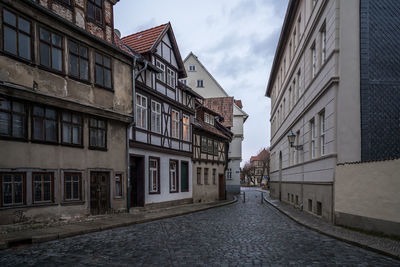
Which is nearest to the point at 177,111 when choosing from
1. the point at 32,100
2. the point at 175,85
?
the point at 175,85

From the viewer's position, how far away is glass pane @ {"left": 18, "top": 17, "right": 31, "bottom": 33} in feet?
37.1

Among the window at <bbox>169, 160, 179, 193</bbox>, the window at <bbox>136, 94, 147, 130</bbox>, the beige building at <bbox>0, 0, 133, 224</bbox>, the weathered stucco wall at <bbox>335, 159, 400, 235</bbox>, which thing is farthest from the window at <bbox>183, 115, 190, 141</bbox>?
the weathered stucco wall at <bbox>335, 159, 400, 235</bbox>

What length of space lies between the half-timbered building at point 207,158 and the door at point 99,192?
1094 centimetres

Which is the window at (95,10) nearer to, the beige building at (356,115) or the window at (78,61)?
the window at (78,61)

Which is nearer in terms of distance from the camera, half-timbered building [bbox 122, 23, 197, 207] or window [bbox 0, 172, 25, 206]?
window [bbox 0, 172, 25, 206]

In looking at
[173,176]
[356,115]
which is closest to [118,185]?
[173,176]

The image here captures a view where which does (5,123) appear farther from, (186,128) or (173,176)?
(186,128)

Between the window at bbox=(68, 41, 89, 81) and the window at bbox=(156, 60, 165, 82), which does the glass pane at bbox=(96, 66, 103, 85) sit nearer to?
the window at bbox=(68, 41, 89, 81)

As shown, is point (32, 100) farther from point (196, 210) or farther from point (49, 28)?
→ point (196, 210)

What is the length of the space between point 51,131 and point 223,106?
33.3 metres

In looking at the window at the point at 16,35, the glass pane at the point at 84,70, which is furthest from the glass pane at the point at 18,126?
the glass pane at the point at 84,70

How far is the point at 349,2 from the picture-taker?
1248 cm

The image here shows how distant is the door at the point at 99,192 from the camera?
567 inches

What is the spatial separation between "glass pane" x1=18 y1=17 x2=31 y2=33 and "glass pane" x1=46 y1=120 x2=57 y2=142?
3109mm
